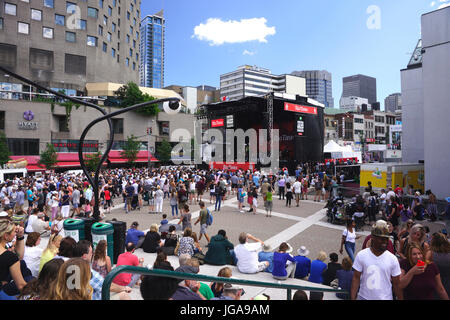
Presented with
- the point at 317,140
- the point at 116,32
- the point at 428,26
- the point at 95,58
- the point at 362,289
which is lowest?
the point at 362,289

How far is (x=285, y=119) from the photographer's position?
35.8 metres

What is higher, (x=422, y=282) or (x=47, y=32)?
(x=47, y=32)

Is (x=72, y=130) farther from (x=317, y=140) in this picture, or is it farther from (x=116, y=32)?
(x=317, y=140)

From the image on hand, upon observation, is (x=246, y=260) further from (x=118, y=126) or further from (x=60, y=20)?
(x=60, y=20)

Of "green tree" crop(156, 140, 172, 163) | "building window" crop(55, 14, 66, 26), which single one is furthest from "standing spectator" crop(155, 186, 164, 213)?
"building window" crop(55, 14, 66, 26)

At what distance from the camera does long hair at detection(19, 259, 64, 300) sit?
8.02ft

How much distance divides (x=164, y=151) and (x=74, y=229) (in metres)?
46.0

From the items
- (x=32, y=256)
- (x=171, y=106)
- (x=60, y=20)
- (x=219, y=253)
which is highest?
(x=60, y=20)

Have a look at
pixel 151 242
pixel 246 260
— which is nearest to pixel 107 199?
pixel 151 242

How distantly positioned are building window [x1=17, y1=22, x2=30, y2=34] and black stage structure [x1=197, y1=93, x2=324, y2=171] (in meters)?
33.3

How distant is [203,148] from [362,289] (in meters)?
36.0

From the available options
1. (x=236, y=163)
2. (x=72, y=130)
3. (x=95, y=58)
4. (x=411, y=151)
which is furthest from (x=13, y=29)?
(x=411, y=151)
